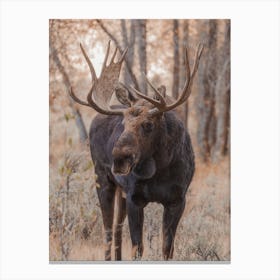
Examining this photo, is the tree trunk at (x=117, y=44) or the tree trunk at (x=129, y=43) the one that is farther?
the tree trunk at (x=129, y=43)

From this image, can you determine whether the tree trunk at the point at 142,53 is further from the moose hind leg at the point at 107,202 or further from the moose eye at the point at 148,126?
the moose eye at the point at 148,126

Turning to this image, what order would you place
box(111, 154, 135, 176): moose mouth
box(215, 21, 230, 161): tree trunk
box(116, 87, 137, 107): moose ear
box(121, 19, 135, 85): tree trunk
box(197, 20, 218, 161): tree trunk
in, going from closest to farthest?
1. box(111, 154, 135, 176): moose mouth
2. box(116, 87, 137, 107): moose ear
3. box(121, 19, 135, 85): tree trunk
4. box(215, 21, 230, 161): tree trunk
5. box(197, 20, 218, 161): tree trunk

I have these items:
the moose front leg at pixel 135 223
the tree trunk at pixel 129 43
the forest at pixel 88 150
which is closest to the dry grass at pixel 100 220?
the forest at pixel 88 150

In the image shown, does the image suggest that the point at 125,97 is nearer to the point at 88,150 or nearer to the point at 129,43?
the point at 88,150

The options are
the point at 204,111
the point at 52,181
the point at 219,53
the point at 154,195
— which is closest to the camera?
the point at 154,195

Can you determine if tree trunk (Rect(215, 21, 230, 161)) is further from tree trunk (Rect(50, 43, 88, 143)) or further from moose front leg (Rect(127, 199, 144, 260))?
moose front leg (Rect(127, 199, 144, 260))

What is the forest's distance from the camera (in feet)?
24.1

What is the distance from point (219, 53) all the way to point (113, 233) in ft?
8.09

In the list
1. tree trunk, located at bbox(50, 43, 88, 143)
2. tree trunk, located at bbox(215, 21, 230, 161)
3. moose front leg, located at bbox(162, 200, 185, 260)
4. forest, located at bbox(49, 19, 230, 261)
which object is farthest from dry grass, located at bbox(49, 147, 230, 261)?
tree trunk, located at bbox(215, 21, 230, 161)

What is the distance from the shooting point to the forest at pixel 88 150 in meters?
7.34

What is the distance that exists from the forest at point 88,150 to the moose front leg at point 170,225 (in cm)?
15
